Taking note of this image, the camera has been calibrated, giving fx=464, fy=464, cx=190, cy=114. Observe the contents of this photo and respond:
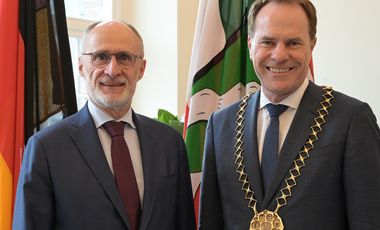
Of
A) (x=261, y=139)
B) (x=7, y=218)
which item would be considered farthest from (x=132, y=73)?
(x=7, y=218)

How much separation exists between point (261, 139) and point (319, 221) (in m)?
0.31

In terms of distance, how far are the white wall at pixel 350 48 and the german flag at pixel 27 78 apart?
1378 mm

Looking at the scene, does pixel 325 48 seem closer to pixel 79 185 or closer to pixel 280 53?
pixel 280 53

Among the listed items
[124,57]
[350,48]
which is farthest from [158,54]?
[124,57]

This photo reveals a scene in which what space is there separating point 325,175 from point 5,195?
1.22 metres

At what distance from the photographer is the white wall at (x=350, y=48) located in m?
2.35

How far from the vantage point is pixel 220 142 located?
1.54 meters

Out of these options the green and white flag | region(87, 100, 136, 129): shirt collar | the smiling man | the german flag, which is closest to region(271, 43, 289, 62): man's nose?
the smiling man

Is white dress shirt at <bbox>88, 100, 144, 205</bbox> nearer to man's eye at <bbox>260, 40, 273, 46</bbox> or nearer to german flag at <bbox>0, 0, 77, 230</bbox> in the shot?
german flag at <bbox>0, 0, 77, 230</bbox>

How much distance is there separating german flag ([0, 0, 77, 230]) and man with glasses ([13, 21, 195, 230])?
0.34 metres

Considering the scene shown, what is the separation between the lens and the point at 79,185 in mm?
1436

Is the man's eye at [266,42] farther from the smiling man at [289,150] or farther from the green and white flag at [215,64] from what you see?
the green and white flag at [215,64]

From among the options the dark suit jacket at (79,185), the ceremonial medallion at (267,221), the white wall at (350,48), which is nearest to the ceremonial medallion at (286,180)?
the ceremonial medallion at (267,221)

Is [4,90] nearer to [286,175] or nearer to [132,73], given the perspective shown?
[132,73]
